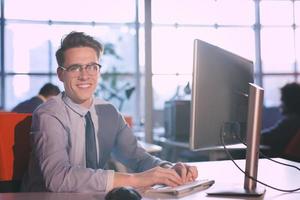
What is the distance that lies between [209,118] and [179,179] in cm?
31

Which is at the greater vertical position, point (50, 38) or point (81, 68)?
point (50, 38)

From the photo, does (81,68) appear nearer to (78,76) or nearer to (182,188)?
(78,76)

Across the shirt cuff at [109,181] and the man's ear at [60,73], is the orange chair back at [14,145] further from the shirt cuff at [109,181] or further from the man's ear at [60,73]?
the shirt cuff at [109,181]

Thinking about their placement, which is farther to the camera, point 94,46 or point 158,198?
point 94,46

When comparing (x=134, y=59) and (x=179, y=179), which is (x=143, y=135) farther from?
(x=179, y=179)

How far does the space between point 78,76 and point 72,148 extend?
0.29 meters

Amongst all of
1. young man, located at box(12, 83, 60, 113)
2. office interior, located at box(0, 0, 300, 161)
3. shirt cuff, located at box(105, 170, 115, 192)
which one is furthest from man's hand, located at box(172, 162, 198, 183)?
office interior, located at box(0, 0, 300, 161)

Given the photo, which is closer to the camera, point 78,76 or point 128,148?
point 78,76

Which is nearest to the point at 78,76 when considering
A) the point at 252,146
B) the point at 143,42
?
the point at 252,146

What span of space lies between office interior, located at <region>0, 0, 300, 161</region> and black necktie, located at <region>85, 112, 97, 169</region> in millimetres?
4205

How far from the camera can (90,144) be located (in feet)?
5.85

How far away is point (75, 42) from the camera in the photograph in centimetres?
178

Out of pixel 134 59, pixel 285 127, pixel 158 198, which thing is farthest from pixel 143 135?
pixel 158 198

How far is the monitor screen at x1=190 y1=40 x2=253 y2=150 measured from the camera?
1.29 m
